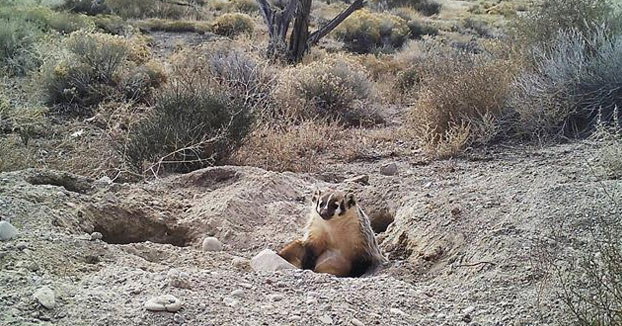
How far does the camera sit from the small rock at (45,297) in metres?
4.01

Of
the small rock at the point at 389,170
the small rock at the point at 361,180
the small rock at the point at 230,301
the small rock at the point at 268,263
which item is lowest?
the small rock at the point at 389,170

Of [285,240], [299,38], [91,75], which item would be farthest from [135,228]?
[299,38]

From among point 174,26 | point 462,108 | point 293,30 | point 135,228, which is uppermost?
point 135,228

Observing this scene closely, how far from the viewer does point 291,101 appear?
1271 cm

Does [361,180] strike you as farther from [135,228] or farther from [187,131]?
[135,228]

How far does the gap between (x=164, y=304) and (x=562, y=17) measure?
9.93 meters

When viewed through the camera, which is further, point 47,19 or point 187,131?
point 47,19

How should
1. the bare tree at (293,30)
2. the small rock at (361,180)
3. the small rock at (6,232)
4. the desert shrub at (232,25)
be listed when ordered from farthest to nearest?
the desert shrub at (232,25), the bare tree at (293,30), the small rock at (361,180), the small rock at (6,232)

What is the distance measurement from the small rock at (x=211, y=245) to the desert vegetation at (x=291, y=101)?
1967 millimetres

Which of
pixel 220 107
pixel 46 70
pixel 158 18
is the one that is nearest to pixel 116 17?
pixel 158 18

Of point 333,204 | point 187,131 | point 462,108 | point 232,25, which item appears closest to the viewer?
point 333,204

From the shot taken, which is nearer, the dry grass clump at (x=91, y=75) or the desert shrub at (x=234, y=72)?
the desert shrub at (x=234, y=72)

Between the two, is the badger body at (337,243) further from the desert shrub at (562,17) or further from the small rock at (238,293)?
the desert shrub at (562,17)

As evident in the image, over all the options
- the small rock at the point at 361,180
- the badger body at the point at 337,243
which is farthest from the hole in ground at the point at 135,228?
the small rock at the point at 361,180
